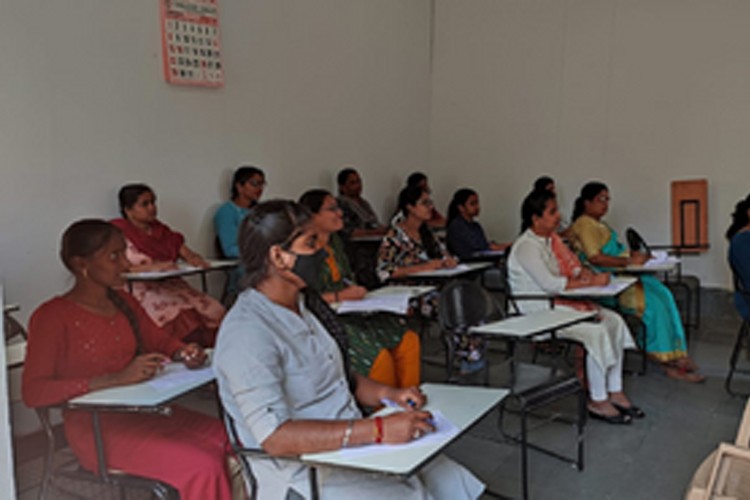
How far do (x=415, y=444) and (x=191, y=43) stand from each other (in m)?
3.41

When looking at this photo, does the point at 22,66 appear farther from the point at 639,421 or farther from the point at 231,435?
the point at 639,421

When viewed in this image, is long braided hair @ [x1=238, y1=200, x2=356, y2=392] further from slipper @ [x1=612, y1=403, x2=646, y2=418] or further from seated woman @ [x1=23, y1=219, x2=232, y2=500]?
slipper @ [x1=612, y1=403, x2=646, y2=418]

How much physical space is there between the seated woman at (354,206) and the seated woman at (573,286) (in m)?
1.73

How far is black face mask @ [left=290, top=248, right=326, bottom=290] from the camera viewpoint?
1.63 m

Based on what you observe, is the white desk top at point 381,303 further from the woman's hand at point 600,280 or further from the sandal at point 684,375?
the sandal at point 684,375

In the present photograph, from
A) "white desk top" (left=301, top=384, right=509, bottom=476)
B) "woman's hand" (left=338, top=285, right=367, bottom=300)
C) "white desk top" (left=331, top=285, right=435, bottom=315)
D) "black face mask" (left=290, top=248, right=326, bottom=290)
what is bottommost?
"white desk top" (left=301, top=384, right=509, bottom=476)

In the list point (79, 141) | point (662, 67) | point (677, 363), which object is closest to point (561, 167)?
point (662, 67)

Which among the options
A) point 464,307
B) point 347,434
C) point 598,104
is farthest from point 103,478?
point 598,104

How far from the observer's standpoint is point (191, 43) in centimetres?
405

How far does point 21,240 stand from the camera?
319 cm

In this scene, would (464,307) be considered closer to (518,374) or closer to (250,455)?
(518,374)

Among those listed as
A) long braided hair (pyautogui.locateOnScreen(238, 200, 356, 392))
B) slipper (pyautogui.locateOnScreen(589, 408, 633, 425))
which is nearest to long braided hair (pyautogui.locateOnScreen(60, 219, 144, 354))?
long braided hair (pyautogui.locateOnScreen(238, 200, 356, 392))

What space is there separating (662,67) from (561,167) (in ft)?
4.13

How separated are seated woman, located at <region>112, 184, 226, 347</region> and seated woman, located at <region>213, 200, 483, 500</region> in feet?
6.23
